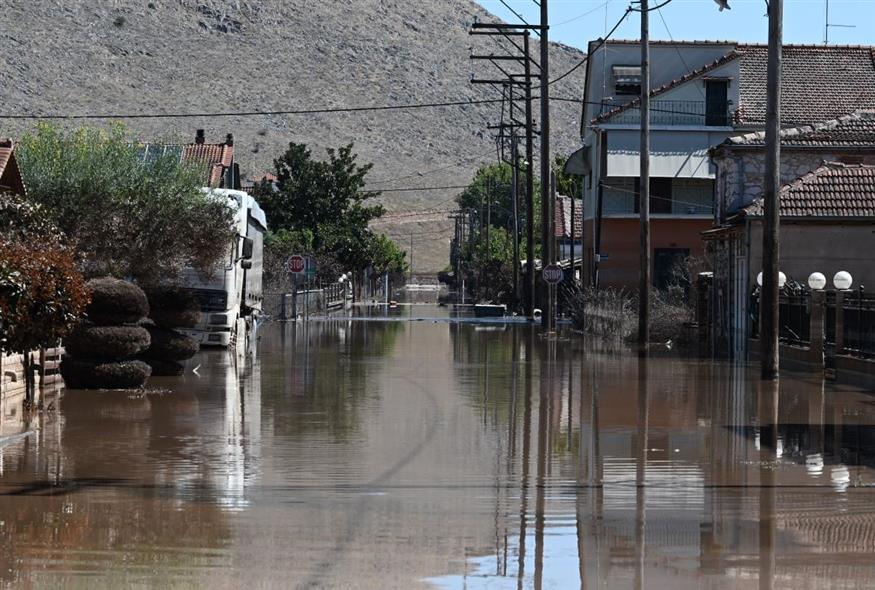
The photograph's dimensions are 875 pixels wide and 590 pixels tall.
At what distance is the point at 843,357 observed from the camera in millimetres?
28016

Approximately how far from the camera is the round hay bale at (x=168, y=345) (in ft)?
89.1

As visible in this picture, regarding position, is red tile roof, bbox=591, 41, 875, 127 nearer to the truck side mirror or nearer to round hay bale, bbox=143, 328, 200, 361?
the truck side mirror

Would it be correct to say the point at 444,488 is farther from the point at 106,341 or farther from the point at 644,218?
the point at 644,218

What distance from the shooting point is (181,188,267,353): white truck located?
35.3 metres

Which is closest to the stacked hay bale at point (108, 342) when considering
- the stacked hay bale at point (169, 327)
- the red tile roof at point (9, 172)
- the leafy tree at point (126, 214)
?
the stacked hay bale at point (169, 327)

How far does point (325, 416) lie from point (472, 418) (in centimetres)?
202

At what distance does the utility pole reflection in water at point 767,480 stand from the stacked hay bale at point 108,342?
32.4 feet

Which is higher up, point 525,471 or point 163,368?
point 163,368

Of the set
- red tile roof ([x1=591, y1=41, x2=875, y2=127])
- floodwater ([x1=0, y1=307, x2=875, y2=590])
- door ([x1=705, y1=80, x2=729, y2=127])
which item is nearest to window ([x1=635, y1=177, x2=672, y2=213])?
door ([x1=705, y1=80, x2=729, y2=127])

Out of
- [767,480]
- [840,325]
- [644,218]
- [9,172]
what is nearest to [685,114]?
[644,218]

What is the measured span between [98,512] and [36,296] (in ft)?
24.8

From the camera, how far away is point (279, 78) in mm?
150500

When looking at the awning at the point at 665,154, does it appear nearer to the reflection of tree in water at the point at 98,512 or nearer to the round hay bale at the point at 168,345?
the round hay bale at the point at 168,345

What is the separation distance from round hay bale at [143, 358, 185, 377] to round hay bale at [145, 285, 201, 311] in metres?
1.11
